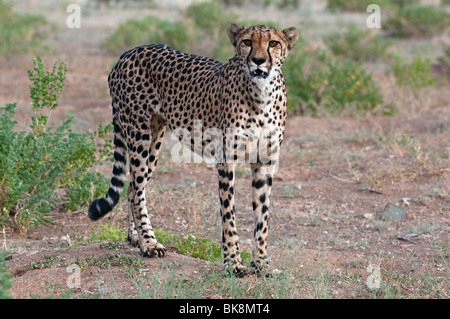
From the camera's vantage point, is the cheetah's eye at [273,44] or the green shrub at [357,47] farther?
the green shrub at [357,47]

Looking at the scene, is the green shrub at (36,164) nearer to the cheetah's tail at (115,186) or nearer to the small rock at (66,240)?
the small rock at (66,240)

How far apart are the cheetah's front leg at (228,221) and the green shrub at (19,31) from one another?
10.1 m

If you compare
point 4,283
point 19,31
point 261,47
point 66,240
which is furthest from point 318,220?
point 19,31

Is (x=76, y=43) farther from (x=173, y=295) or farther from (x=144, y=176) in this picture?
(x=173, y=295)

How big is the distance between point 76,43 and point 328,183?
990 cm

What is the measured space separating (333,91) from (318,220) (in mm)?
4209

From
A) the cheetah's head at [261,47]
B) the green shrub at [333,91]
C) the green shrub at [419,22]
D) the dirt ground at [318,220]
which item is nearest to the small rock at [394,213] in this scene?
the dirt ground at [318,220]

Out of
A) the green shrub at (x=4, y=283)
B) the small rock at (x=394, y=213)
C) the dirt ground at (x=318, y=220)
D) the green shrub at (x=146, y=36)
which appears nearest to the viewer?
the green shrub at (x=4, y=283)

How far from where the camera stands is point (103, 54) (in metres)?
14.4

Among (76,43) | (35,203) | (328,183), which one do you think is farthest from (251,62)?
(76,43)

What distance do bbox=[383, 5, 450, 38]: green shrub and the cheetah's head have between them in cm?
1301

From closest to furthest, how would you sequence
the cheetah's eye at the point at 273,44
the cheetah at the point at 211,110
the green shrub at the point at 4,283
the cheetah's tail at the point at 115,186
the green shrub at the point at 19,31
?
the green shrub at the point at 4,283 < the cheetah's eye at the point at 273,44 < the cheetah at the point at 211,110 < the cheetah's tail at the point at 115,186 < the green shrub at the point at 19,31

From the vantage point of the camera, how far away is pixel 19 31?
14.1m

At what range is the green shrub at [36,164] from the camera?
18.2ft
